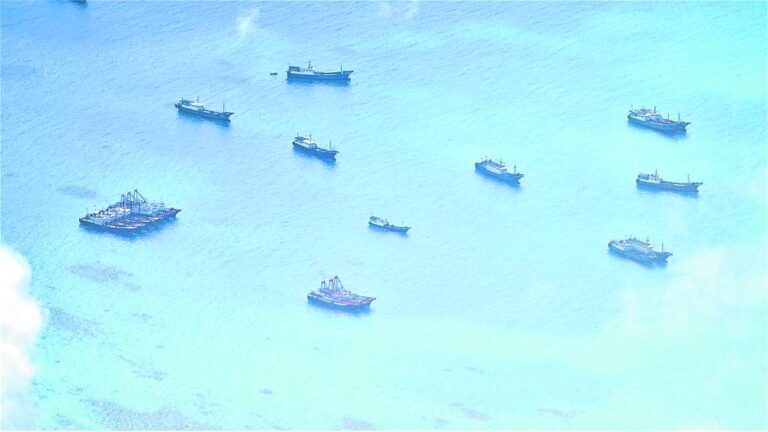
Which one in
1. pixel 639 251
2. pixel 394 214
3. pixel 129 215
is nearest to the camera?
pixel 639 251

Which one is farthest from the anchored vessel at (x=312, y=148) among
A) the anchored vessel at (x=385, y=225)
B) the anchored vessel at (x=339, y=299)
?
the anchored vessel at (x=339, y=299)

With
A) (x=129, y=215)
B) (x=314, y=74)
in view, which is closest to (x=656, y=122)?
(x=314, y=74)

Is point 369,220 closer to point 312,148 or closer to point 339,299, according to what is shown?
point 312,148

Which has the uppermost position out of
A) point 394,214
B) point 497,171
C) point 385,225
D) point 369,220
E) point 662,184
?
point 662,184

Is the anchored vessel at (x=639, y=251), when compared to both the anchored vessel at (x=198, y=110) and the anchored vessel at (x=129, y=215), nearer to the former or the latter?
the anchored vessel at (x=129, y=215)

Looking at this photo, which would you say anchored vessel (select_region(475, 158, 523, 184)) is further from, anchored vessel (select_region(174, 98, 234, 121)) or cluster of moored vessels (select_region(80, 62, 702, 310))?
anchored vessel (select_region(174, 98, 234, 121))
